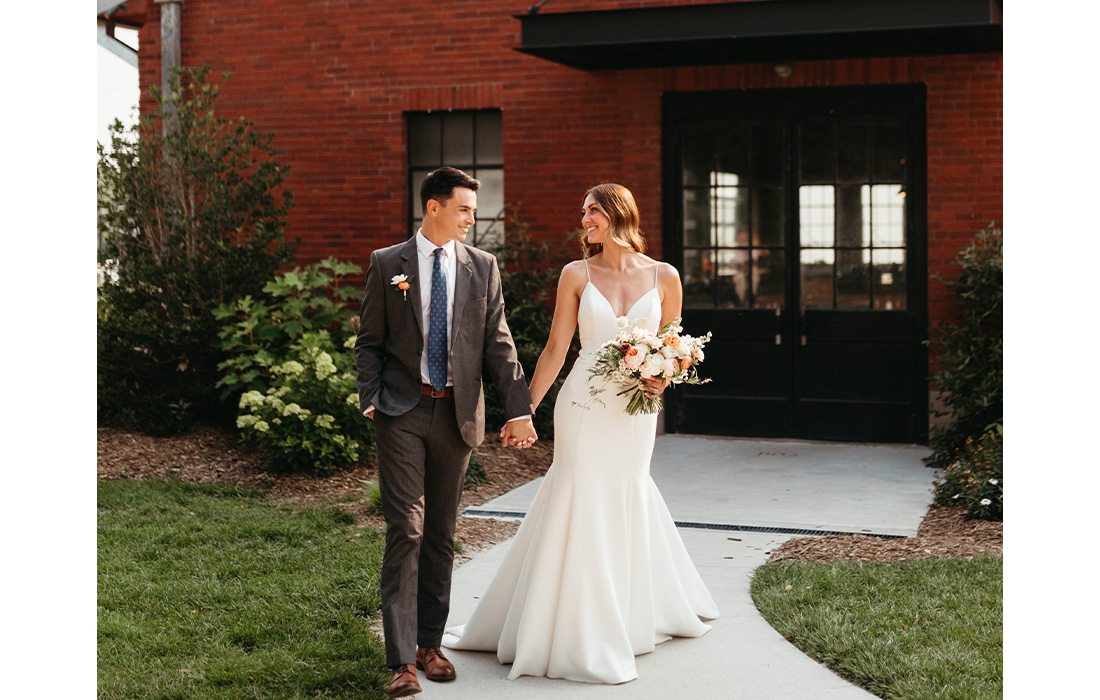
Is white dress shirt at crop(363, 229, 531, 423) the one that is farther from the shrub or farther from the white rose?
the shrub

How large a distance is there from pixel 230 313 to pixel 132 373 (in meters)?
1.15

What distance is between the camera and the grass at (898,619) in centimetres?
494

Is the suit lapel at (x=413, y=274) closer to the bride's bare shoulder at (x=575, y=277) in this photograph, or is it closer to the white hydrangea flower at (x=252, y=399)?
the bride's bare shoulder at (x=575, y=277)

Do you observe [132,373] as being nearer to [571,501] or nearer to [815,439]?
[815,439]

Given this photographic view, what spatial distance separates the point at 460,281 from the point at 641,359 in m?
0.78

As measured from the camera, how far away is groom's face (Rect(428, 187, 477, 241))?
16.4 feet

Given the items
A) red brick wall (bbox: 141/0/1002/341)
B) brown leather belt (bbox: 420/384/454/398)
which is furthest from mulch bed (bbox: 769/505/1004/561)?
red brick wall (bbox: 141/0/1002/341)

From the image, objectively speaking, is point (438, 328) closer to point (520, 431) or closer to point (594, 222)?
point (520, 431)

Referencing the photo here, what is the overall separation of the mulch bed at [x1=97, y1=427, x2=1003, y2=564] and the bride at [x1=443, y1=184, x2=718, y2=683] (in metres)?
1.77

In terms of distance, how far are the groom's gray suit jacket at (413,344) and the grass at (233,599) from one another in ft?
3.67

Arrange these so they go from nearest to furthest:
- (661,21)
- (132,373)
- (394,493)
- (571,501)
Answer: (394,493), (571,501), (661,21), (132,373)

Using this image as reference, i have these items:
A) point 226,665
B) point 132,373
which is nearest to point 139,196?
point 132,373

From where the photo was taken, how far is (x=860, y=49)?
34.9ft

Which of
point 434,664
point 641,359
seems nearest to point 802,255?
point 641,359
